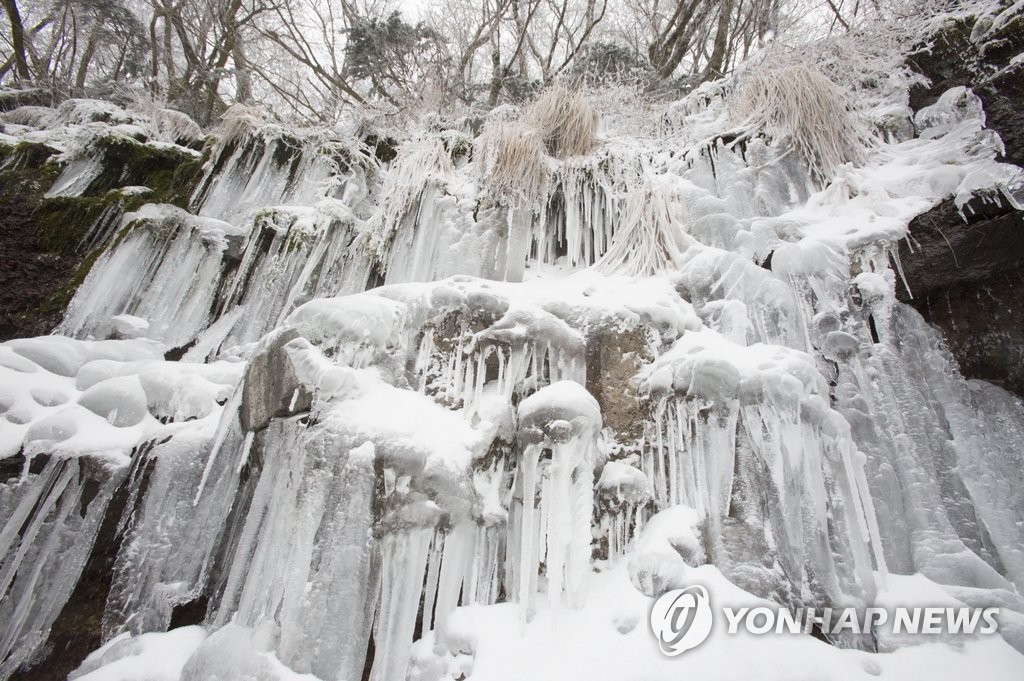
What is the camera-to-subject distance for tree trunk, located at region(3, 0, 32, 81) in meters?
8.05

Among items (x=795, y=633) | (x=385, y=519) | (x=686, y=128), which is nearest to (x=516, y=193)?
(x=686, y=128)

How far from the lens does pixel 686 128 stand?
5758 millimetres

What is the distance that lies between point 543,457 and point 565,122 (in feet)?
14.3

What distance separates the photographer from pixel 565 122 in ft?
19.0

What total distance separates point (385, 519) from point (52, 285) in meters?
4.51

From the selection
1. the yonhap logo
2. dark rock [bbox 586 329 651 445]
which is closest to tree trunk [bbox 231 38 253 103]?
dark rock [bbox 586 329 651 445]

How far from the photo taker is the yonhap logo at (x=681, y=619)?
93.0 inches

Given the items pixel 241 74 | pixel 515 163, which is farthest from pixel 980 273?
pixel 241 74

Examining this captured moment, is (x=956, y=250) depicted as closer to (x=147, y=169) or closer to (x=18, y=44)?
(x=147, y=169)

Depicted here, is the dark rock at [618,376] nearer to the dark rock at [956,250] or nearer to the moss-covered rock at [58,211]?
the dark rock at [956,250]

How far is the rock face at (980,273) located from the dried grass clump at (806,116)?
3.39ft

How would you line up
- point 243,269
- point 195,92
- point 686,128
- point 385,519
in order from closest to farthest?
point 385,519 < point 243,269 < point 686,128 < point 195,92

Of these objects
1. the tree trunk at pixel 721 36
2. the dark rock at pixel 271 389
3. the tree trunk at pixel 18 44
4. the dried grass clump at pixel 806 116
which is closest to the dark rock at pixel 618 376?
the dark rock at pixel 271 389

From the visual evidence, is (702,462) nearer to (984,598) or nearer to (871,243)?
(984,598)
